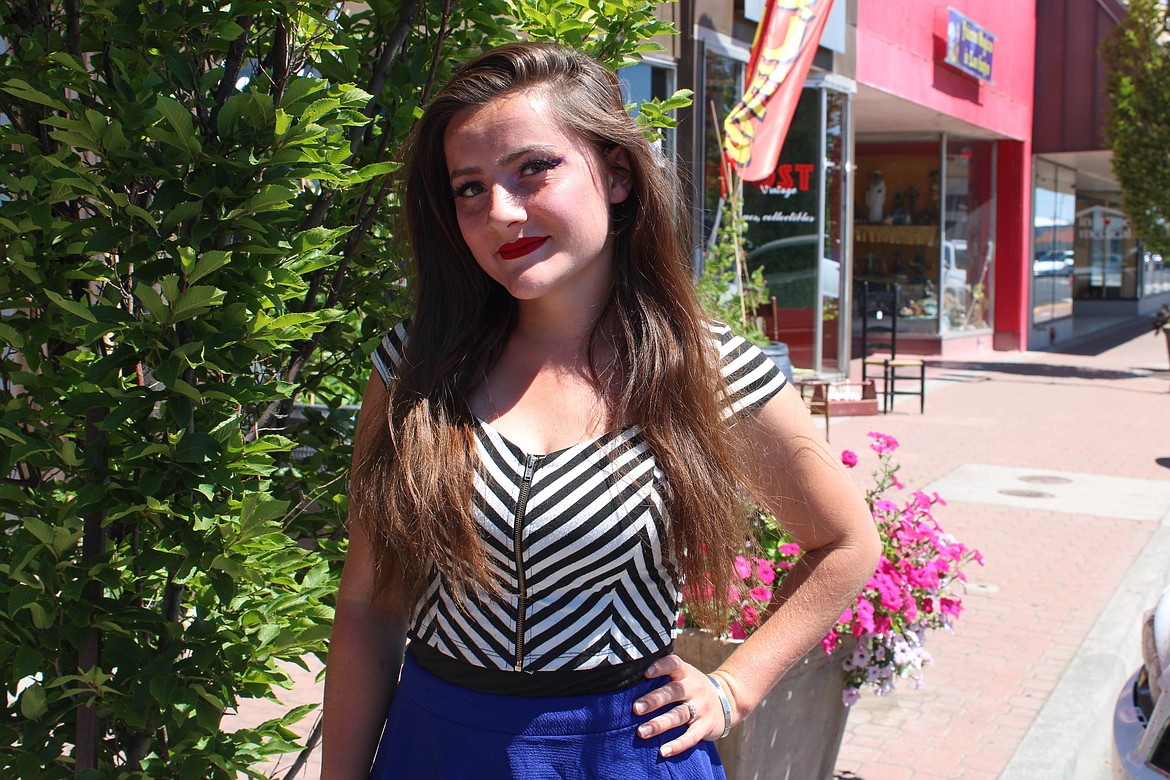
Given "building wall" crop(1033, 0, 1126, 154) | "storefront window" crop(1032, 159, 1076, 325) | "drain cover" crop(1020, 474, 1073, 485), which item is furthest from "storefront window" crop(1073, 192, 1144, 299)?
"drain cover" crop(1020, 474, 1073, 485)

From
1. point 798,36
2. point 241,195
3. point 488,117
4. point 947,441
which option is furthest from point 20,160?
point 947,441

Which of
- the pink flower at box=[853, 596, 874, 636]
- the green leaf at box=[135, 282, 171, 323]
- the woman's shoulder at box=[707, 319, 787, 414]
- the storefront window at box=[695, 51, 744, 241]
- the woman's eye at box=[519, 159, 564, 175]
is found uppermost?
the storefront window at box=[695, 51, 744, 241]

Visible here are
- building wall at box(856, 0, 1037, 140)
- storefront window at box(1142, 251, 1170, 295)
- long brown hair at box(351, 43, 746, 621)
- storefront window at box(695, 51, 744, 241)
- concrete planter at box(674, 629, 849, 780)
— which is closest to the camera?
long brown hair at box(351, 43, 746, 621)

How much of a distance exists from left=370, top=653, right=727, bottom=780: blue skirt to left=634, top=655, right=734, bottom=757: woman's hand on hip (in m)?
0.02

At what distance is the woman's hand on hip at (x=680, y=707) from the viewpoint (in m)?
1.69

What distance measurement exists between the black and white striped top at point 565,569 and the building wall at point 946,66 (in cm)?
1421

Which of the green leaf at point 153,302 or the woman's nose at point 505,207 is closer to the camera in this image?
the green leaf at point 153,302

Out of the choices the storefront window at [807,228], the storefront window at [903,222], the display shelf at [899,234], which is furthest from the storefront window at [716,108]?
the display shelf at [899,234]

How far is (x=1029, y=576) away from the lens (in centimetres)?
707

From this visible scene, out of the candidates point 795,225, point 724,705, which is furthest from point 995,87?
point 724,705

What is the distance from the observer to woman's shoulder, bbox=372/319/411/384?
1887 mm

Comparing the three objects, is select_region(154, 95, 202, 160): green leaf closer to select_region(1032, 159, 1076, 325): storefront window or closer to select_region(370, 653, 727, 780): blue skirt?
select_region(370, 653, 727, 780): blue skirt

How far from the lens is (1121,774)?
3.59 meters

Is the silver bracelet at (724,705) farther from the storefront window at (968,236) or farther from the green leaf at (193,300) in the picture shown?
the storefront window at (968,236)
